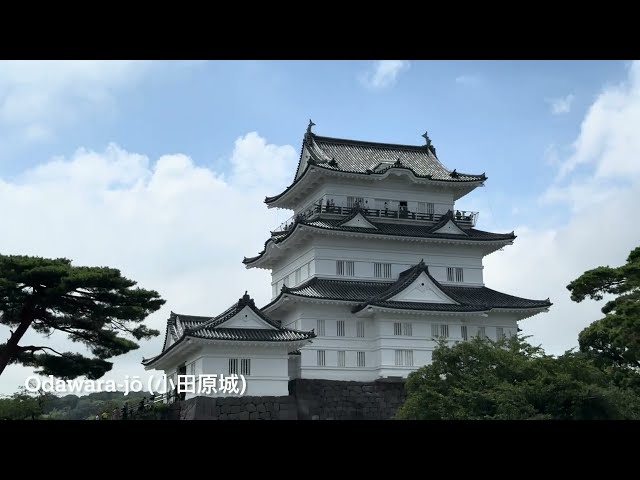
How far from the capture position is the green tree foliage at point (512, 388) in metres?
22.2

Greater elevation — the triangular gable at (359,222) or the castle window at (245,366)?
the triangular gable at (359,222)

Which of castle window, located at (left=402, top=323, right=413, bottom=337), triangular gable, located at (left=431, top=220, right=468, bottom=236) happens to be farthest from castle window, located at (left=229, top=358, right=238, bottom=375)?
triangular gable, located at (left=431, top=220, right=468, bottom=236)

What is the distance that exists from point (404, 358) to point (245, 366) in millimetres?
7930

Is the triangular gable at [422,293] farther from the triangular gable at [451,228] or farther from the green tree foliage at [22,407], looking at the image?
the green tree foliage at [22,407]

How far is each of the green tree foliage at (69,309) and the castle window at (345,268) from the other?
423 inches

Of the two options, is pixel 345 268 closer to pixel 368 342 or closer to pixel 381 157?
pixel 368 342

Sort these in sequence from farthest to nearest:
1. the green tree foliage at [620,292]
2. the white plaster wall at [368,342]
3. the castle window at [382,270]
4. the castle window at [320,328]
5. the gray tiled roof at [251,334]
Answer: the castle window at [382,270] → the castle window at [320,328] → the white plaster wall at [368,342] → the gray tiled roof at [251,334] → the green tree foliage at [620,292]

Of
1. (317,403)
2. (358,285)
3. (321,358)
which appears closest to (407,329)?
(358,285)

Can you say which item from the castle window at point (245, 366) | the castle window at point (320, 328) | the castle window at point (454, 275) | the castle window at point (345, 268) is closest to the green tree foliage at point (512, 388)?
the castle window at point (245, 366)

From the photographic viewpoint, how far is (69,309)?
2942cm
